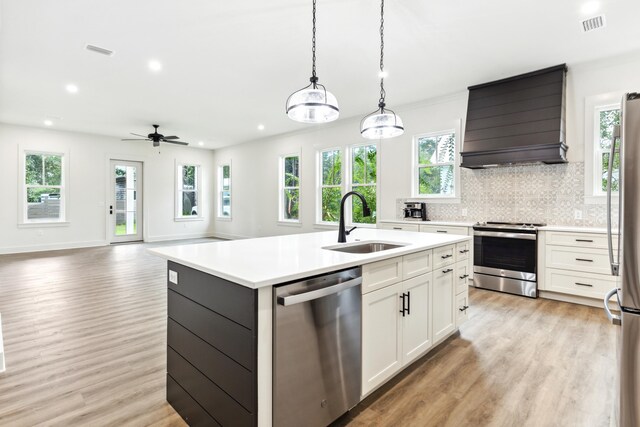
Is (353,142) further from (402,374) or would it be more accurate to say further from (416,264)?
(402,374)

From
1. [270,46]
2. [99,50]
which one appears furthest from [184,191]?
[270,46]

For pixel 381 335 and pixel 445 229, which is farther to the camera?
pixel 445 229

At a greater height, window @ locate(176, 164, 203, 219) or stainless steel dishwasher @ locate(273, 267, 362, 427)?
window @ locate(176, 164, 203, 219)

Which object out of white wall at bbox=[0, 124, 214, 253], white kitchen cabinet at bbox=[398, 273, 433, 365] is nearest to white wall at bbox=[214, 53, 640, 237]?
white wall at bbox=[0, 124, 214, 253]

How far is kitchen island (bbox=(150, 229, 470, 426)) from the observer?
1381 millimetres

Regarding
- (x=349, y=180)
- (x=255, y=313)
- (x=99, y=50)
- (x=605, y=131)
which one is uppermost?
(x=99, y=50)

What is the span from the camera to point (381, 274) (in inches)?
77.1

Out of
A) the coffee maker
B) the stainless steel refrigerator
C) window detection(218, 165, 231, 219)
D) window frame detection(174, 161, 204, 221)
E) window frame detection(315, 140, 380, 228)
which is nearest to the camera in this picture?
the stainless steel refrigerator

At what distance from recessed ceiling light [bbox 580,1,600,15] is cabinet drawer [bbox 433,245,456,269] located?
8.04 feet

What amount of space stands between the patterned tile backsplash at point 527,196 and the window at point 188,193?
25.0ft

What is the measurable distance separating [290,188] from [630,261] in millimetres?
7224

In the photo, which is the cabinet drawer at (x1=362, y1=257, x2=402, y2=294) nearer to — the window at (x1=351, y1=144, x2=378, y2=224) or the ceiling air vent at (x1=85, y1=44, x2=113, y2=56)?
the ceiling air vent at (x1=85, y1=44, x2=113, y2=56)

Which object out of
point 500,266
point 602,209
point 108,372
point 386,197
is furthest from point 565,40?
point 108,372

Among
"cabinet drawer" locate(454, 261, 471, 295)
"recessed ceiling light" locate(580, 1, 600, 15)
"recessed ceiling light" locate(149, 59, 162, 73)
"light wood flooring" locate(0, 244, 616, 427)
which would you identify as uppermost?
"recessed ceiling light" locate(149, 59, 162, 73)
